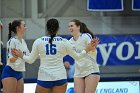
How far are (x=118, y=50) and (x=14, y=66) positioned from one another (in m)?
8.46

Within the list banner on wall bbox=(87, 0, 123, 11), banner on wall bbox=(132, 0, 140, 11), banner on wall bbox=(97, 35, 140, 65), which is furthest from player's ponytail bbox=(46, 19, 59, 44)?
banner on wall bbox=(132, 0, 140, 11)

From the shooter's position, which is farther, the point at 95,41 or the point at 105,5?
the point at 105,5

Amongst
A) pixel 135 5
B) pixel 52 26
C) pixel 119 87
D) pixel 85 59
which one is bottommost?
pixel 119 87

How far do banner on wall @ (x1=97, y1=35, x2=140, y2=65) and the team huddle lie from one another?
25.3ft

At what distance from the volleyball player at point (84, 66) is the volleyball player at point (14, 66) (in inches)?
29.9

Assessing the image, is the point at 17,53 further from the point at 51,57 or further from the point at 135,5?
the point at 135,5

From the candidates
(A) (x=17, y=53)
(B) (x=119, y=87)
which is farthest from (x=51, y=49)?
(B) (x=119, y=87)

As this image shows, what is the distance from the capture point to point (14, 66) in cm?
557

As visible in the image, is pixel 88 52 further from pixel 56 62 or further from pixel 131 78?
pixel 131 78

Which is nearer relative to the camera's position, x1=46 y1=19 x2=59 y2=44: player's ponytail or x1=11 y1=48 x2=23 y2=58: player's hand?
x1=46 y1=19 x2=59 y2=44: player's ponytail

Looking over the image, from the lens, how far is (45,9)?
14.3 metres

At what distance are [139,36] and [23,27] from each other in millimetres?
8686

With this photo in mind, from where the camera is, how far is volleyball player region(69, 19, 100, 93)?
18.7 ft

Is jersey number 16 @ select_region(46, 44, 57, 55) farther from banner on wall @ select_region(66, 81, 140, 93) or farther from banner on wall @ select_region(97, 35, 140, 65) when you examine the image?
banner on wall @ select_region(97, 35, 140, 65)
